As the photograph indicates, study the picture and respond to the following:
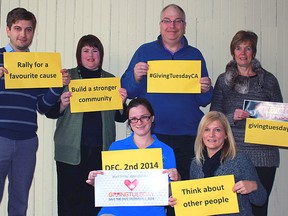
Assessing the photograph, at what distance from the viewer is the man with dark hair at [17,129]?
3.15 metres

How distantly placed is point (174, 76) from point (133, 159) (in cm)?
88

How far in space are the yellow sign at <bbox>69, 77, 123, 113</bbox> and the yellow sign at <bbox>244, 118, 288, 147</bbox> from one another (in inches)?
41.5

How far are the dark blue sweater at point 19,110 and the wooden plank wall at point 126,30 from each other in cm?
106

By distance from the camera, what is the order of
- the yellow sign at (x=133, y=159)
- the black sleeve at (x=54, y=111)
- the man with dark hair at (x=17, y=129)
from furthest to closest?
the black sleeve at (x=54, y=111) → the man with dark hair at (x=17, y=129) → the yellow sign at (x=133, y=159)

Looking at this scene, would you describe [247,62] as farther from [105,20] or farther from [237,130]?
[105,20]

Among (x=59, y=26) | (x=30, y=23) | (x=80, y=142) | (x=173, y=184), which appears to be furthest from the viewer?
(x=59, y=26)

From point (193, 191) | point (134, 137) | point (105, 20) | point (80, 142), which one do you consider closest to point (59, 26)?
point (105, 20)

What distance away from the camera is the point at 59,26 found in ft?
14.2

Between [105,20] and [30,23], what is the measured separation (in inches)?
48.4

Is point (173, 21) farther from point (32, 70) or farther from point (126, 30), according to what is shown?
point (32, 70)

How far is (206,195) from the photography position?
265cm

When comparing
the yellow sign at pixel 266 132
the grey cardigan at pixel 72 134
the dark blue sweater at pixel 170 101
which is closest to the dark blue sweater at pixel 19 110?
the grey cardigan at pixel 72 134

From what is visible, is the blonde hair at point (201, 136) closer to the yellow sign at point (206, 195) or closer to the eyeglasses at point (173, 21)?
the yellow sign at point (206, 195)

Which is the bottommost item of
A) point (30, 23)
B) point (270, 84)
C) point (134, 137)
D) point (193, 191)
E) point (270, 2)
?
point (193, 191)
